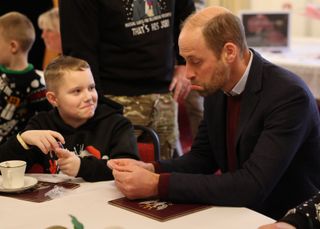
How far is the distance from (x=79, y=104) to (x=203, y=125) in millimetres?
508

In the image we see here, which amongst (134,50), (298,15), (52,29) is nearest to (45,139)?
(134,50)

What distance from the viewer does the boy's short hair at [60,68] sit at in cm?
227

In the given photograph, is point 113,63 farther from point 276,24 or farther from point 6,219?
point 276,24

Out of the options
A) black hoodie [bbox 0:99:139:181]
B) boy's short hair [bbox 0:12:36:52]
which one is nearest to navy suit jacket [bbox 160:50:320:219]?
black hoodie [bbox 0:99:139:181]

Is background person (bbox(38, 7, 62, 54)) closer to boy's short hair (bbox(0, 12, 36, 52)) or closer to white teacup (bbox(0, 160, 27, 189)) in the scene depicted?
boy's short hair (bbox(0, 12, 36, 52))

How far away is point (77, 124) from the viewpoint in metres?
2.26

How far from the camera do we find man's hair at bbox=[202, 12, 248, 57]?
1842 millimetres

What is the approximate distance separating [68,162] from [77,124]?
14.8 inches

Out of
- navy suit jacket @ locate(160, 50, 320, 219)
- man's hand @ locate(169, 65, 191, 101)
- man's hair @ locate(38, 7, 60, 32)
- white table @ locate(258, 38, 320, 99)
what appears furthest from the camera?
man's hair @ locate(38, 7, 60, 32)

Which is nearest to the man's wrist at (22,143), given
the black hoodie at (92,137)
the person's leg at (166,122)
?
the black hoodie at (92,137)

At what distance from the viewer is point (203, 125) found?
7.02 ft

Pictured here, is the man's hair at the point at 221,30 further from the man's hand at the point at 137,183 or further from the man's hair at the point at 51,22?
the man's hair at the point at 51,22

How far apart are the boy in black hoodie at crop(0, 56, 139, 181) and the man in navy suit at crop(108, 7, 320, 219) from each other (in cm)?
32

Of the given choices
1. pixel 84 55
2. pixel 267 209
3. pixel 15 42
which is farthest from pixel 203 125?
pixel 15 42
